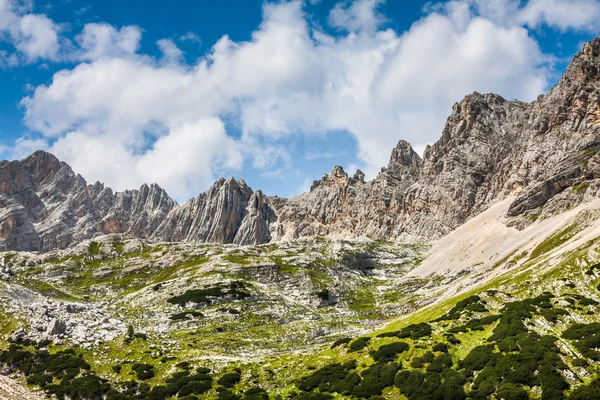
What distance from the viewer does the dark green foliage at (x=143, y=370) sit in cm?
5135

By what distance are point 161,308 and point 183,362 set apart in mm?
64609

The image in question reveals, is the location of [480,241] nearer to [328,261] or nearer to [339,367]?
[328,261]

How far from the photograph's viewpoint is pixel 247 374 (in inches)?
1946

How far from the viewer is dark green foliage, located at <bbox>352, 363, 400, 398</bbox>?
3856cm

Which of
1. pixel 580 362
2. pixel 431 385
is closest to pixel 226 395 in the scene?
pixel 431 385

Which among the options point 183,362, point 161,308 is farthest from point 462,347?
point 161,308

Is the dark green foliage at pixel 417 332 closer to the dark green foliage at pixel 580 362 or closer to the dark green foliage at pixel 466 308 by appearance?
the dark green foliage at pixel 466 308

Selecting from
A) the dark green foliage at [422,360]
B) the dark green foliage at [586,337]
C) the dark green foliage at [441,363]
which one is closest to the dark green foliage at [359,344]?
the dark green foliage at [422,360]

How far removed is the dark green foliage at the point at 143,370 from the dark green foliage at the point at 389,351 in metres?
27.4

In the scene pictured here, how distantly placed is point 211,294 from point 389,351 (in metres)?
86.1

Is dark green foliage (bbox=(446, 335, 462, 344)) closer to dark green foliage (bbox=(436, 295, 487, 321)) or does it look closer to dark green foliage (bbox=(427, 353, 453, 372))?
dark green foliage (bbox=(427, 353, 453, 372))

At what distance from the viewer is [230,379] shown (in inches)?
1879

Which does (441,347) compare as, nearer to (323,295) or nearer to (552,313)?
(552,313)

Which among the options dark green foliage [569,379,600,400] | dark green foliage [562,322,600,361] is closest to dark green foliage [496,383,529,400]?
dark green foliage [569,379,600,400]
